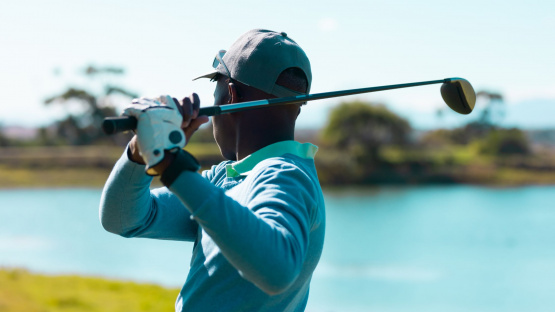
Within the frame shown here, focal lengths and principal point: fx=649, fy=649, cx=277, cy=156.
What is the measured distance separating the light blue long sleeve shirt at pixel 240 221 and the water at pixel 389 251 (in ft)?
27.1

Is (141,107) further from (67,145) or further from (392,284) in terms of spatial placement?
(67,145)

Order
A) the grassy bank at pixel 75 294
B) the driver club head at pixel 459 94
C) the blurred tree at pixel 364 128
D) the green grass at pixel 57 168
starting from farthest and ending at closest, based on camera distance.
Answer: the blurred tree at pixel 364 128
the green grass at pixel 57 168
the grassy bank at pixel 75 294
the driver club head at pixel 459 94

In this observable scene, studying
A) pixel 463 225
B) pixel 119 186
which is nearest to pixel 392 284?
pixel 463 225

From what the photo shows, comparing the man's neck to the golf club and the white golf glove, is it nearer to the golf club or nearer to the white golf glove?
the golf club

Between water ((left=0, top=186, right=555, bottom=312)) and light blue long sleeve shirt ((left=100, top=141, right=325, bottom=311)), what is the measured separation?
27.1 feet

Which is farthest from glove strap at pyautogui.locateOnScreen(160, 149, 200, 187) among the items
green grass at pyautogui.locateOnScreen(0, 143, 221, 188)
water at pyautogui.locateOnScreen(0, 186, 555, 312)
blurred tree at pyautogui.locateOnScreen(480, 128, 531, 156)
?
blurred tree at pyautogui.locateOnScreen(480, 128, 531, 156)

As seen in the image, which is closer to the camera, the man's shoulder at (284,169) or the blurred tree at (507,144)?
the man's shoulder at (284,169)

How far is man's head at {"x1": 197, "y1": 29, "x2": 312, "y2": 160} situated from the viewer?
1688 mm

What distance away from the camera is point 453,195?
3062 centimetres

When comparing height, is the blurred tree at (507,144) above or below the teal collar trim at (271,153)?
above

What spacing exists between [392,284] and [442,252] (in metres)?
4.97

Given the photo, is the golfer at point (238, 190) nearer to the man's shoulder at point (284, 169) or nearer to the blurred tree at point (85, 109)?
A: the man's shoulder at point (284, 169)

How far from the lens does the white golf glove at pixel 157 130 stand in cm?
134

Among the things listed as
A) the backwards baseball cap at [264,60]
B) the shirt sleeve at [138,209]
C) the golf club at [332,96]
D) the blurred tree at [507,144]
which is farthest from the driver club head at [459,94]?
the blurred tree at [507,144]
